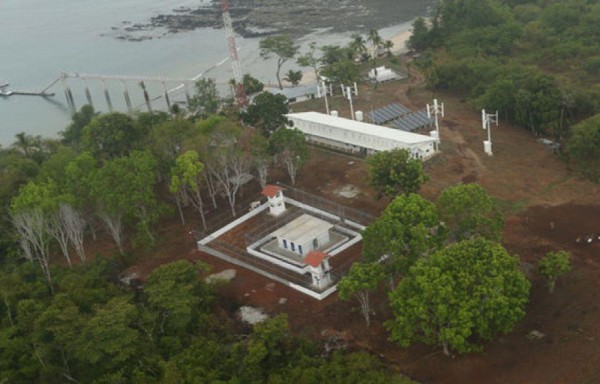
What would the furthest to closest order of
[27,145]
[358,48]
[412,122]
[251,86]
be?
[358,48]
[251,86]
[412,122]
[27,145]

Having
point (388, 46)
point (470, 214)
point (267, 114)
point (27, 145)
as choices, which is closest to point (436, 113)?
point (267, 114)

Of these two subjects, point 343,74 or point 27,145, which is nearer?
point 27,145

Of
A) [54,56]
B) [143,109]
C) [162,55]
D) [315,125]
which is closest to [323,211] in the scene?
[315,125]

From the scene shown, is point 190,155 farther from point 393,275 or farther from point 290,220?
point 393,275

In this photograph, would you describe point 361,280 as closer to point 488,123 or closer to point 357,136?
point 357,136

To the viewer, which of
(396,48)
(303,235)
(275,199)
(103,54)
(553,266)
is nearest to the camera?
(553,266)

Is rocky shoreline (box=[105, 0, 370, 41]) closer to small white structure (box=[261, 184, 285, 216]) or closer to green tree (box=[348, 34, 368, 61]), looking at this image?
green tree (box=[348, 34, 368, 61])
